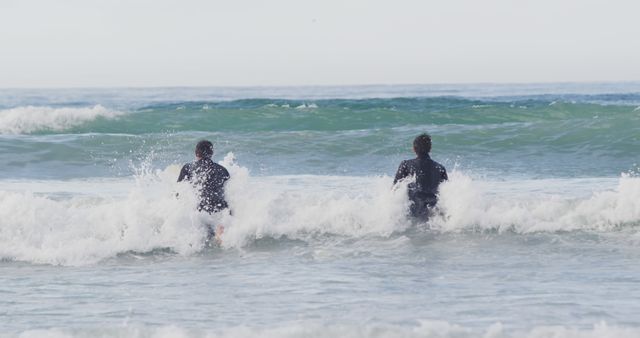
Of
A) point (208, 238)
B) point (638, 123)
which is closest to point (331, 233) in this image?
point (208, 238)

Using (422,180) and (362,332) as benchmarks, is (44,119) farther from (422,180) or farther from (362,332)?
(362,332)

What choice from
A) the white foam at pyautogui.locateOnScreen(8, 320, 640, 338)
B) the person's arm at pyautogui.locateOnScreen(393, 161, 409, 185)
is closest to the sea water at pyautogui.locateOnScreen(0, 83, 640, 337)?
the white foam at pyautogui.locateOnScreen(8, 320, 640, 338)

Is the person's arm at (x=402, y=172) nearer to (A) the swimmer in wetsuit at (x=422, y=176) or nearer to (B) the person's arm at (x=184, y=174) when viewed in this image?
(A) the swimmer in wetsuit at (x=422, y=176)

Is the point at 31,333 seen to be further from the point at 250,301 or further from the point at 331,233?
the point at 331,233

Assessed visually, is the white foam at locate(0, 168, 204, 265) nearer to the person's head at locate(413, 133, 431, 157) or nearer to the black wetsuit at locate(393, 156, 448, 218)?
the black wetsuit at locate(393, 156, 448, 218)

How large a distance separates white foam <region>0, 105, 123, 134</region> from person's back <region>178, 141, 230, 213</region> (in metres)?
22.5

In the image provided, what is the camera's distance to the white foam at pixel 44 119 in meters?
32.2

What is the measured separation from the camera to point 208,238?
1064 centimetres

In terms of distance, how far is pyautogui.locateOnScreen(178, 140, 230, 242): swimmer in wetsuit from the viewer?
10758 millimetres

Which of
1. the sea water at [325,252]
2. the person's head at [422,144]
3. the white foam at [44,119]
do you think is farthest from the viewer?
the white foam at [44,119]

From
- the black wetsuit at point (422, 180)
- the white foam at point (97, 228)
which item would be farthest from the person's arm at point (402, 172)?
the white foam at point (97, 228)

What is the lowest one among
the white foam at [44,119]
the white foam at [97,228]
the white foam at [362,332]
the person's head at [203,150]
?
the white foam at [44,119]

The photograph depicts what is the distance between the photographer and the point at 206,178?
1077 cm

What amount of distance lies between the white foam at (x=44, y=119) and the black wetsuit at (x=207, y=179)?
2247 centimetres
